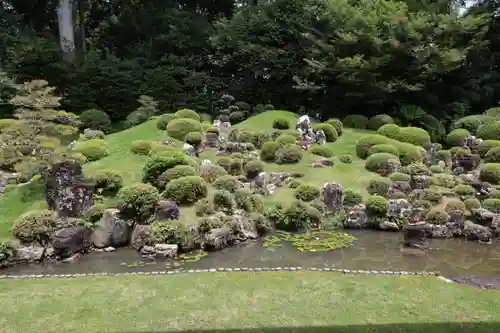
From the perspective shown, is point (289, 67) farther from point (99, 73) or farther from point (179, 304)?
point (179, 304)

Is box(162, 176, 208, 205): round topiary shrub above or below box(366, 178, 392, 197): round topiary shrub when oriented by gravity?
above

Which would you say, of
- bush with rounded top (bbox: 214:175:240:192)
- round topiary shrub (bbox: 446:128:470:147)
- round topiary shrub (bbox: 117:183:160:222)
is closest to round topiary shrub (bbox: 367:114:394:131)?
round topiary shrub (bbox: 446:128:470:147)

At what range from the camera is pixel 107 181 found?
14.6 m

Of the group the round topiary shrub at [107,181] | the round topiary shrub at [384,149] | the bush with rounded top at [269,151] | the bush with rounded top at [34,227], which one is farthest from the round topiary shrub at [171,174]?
the round topiary shrub at [384,149]

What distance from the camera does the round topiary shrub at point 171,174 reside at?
14.2 meters

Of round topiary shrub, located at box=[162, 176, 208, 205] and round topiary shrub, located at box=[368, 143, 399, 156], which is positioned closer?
round topiary shrub, located at box=[162, 176, 208, 205]

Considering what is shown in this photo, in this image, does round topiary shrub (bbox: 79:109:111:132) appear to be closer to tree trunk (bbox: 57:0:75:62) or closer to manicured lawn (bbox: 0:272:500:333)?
tree trunk (bbox: 57:0:75:62)

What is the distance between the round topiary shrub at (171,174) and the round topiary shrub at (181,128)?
5.10 m

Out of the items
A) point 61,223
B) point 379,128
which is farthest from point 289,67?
point 61,223

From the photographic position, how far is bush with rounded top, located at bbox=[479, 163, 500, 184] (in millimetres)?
16422

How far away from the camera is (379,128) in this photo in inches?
851

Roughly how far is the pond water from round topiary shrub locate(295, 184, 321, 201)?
111 inches

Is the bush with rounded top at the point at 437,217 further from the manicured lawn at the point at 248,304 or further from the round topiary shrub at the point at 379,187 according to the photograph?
the manicured lawn at the point at 248,304

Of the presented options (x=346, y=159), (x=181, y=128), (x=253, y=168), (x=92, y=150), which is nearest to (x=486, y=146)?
(x=346, y=159)
